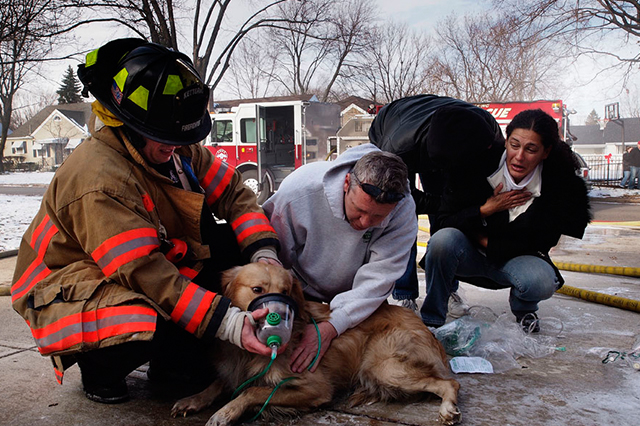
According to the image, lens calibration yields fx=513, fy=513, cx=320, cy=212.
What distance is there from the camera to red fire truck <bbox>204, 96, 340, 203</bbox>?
1625 centimetres

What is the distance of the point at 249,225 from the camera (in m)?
3.03

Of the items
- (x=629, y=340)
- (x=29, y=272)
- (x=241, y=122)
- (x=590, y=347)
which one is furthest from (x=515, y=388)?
(x=241, y=122)

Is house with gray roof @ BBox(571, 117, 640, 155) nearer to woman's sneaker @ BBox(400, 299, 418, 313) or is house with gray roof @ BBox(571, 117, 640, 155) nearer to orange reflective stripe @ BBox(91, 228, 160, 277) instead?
woman's sneaker @ BBox(400, 299, 418, 313)

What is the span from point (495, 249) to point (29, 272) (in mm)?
2946

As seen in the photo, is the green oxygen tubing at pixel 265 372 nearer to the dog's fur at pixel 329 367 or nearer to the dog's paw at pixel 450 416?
the dog's fur at pixel 329 367

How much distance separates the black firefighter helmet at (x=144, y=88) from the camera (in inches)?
94.8

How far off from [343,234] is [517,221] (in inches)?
51.9

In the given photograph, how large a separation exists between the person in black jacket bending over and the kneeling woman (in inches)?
5.7

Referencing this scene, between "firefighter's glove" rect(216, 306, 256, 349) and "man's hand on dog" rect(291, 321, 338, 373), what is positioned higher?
"firefighter's glove" rect(216, 306, 256, 349)

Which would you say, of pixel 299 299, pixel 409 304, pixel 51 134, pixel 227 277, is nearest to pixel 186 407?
pixel 227 277

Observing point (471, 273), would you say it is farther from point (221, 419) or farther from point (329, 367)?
point (221, 419)

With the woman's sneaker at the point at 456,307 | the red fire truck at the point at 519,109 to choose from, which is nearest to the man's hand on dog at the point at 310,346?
the woman's sneaker at the point at 456,307

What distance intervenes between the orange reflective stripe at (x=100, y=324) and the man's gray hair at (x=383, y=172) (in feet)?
4.11

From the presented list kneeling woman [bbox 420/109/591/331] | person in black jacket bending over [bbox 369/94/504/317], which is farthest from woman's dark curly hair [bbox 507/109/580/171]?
person in black jacket bending over [bbox 369/94/504/317]
